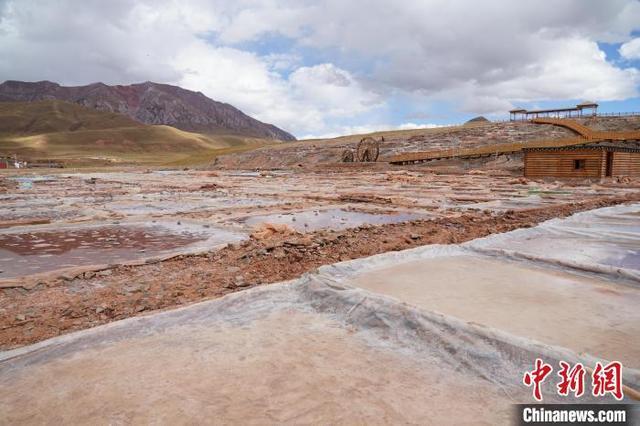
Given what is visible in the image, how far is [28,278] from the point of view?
13.7 feet

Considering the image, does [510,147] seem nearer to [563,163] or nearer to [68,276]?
[563,163]

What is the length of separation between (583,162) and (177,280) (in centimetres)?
2238

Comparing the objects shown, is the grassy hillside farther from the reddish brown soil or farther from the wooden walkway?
the reddish brown soil

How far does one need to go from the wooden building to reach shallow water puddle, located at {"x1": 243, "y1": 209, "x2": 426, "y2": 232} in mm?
16187

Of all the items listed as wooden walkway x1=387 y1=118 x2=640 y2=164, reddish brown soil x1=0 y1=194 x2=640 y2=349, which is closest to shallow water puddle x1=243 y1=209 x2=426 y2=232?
reddish brown soil x1=0 y1=194 x2=640 y2=349

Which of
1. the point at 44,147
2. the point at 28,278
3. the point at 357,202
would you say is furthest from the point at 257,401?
the point at 44,147

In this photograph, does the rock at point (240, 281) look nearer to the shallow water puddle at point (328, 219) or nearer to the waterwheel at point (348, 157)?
the shallow water puddle at point (328, 219)

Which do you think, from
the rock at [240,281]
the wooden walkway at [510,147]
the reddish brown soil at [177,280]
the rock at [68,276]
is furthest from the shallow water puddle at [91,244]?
the wooden walkway at [510,147]

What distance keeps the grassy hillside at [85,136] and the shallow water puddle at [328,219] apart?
88286mm

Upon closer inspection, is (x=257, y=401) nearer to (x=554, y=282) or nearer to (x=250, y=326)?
(x=250, y=326)

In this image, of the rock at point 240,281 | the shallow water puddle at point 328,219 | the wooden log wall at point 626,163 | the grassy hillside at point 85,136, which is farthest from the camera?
the grassy hillside at point 85,136

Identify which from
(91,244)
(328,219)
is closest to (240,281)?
(91,244)

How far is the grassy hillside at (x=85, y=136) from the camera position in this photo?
10536 cm

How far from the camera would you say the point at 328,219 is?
862 cm
